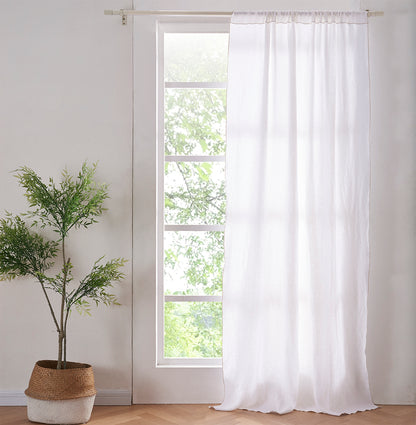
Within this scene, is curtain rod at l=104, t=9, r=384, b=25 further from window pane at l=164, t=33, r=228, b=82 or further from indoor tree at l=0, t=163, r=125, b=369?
indoor tree at l=0, t=163, r=125, b=369

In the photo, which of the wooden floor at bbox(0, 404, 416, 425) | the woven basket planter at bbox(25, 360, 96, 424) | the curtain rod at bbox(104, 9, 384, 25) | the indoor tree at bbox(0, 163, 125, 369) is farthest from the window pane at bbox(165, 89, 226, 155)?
the wooden floor at bbox(0, 404, 416, 425)

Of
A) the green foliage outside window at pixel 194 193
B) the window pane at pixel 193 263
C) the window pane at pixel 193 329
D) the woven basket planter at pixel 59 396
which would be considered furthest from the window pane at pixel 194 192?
the woven basket planter at pixel 59 396

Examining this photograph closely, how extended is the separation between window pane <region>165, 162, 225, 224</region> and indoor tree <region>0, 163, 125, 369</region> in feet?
1.31

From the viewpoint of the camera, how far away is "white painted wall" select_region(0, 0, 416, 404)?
2932 millimetres

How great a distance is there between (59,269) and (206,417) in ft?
3.78

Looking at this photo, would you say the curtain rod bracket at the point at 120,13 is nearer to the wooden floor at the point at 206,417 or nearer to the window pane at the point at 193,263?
the window pane at the point at 193,263

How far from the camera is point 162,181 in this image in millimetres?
3041

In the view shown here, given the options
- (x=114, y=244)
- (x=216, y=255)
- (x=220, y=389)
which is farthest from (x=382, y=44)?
(x=220, y=389)

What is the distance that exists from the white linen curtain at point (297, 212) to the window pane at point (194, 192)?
0.85 feet

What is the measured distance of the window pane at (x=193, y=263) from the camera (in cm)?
307

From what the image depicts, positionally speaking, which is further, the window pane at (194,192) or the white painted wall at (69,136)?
the window pane at (194,192)

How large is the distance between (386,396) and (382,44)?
6.64 ft

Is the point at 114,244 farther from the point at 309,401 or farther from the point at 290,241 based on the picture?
Result: the point at 309,401

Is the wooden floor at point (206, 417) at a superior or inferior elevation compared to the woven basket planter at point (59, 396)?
inferior
